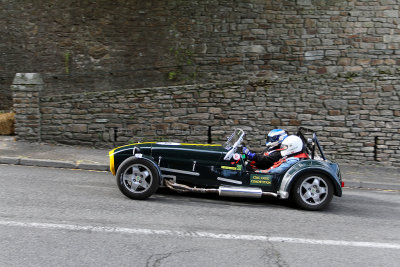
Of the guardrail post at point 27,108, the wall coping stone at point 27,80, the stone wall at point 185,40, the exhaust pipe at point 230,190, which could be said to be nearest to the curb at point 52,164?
the guardrail post at point 27,108

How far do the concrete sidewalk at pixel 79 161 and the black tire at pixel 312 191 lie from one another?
280cm

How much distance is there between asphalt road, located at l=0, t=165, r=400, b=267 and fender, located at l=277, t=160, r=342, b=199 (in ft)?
1.21

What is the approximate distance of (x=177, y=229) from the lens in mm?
5270

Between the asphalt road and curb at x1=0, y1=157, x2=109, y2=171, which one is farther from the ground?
curb at x1=0, y1=157, x2=109, y2=171

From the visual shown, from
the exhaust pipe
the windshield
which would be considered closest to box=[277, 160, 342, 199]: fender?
the exhaust pipe

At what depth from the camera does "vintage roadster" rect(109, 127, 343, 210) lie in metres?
6.52

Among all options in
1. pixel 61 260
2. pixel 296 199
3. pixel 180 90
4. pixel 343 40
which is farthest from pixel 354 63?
pixel 61 260

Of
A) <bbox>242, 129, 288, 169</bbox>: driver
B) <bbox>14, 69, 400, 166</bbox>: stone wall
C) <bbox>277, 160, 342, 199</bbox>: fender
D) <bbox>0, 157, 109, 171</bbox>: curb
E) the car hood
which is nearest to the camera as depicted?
<bbox>277, 160, 342, 199</bbox>: fender

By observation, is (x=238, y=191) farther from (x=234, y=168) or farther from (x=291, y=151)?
(x=291, y=151)

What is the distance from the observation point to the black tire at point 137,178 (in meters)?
6.43

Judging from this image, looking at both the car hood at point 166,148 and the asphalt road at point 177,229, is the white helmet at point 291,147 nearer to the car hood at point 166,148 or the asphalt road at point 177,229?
the asphalt road at point 177,229

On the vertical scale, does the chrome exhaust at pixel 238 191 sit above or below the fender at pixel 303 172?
below

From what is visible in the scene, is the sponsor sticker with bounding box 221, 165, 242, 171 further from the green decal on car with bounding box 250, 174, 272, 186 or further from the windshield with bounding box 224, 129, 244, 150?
the windshield with bounding box 224, 129, 244, 150

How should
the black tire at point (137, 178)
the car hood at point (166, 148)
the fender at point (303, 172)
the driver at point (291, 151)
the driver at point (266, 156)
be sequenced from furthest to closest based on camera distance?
the driver at point (266, 156) → the driver at point (291, 151) → the car hood at point (166, 148) → the fender at point (303, 172) → the black tire at point (137, 178)
